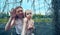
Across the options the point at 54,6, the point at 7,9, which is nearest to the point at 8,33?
the point at 7,9

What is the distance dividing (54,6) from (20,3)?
47cm

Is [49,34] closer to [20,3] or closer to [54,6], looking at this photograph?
[54,6]

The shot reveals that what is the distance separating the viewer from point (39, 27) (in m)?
2.94

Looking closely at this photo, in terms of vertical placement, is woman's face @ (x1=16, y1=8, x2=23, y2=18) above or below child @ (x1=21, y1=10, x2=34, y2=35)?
above

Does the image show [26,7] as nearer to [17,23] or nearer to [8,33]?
[17,23]

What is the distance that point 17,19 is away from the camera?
2967 mm

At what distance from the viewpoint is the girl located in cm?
295

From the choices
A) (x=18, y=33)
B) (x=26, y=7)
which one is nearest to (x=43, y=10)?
(x=26, y=7)

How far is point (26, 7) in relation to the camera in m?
2.94

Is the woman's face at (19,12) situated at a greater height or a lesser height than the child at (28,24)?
greater

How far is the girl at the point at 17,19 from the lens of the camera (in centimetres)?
295

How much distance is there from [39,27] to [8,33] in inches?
17.0

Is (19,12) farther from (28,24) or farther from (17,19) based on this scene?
(28,24)

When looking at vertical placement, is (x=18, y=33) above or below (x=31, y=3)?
below
